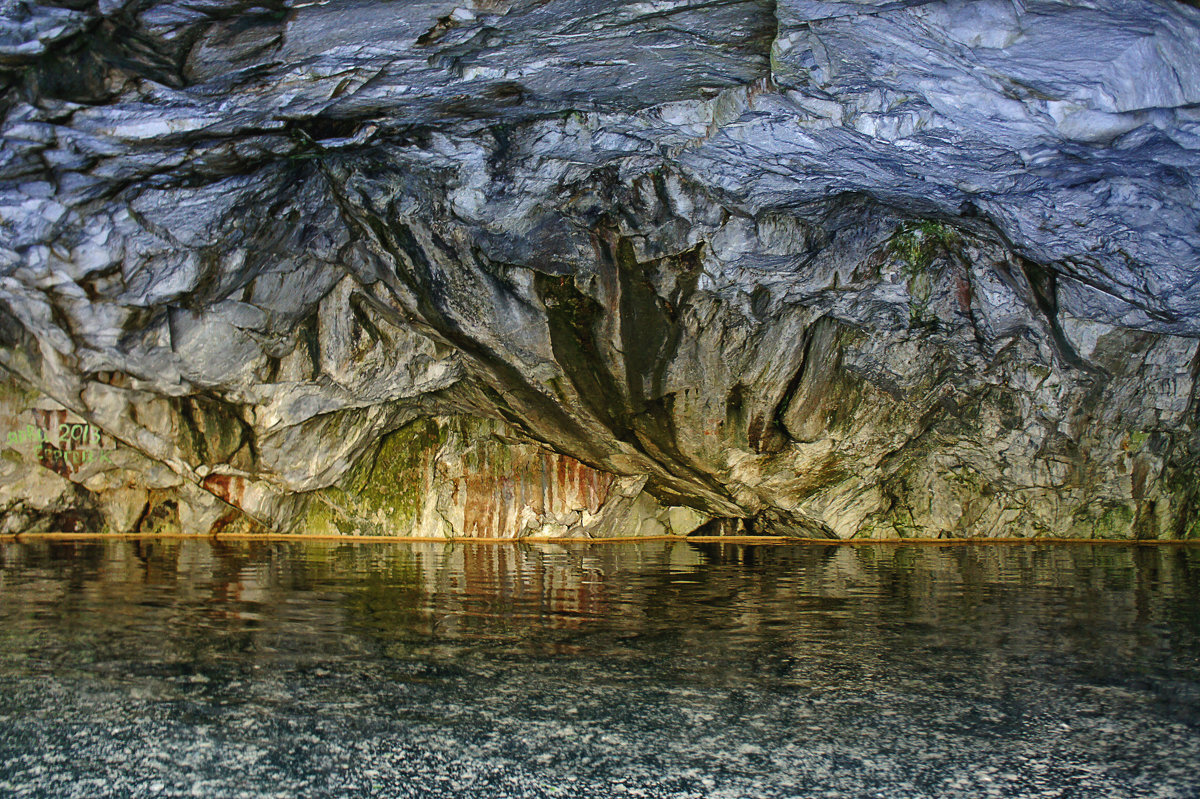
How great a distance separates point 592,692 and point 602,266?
8111 millimetres

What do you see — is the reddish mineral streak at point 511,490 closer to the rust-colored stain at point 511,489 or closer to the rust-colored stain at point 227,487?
the rust-colored stain at point 511,489

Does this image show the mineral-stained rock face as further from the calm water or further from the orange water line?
the calm water

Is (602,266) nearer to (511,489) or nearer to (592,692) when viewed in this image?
(511,489)

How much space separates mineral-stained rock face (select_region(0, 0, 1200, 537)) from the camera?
5938 millimetres

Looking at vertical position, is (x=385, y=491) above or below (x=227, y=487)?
below

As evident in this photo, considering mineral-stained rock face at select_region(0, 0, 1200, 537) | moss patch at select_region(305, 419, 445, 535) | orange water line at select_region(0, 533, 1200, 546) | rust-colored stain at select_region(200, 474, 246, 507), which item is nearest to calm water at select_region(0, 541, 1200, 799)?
mineral-stained rock face at select_region(0, 0, 1200, 537)

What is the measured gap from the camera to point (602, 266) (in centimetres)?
1130

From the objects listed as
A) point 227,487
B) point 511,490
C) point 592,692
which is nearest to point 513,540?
point 511,490

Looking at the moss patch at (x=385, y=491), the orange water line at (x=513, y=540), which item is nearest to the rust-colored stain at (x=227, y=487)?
the orange water line at (x=513, y=540)

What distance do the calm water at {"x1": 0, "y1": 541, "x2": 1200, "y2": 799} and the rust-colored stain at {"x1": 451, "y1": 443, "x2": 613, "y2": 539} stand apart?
8.68 m

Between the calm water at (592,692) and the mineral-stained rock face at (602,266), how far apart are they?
373cm

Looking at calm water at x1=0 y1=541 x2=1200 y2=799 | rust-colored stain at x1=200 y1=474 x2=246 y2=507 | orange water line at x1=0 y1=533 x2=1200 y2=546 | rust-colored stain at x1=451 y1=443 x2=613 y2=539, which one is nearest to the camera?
calm water at x1=0 y1=541 x2=1200 y2=799

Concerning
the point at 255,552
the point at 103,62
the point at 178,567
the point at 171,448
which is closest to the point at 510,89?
the point at 103,62

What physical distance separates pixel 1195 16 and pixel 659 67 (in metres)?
3.59
